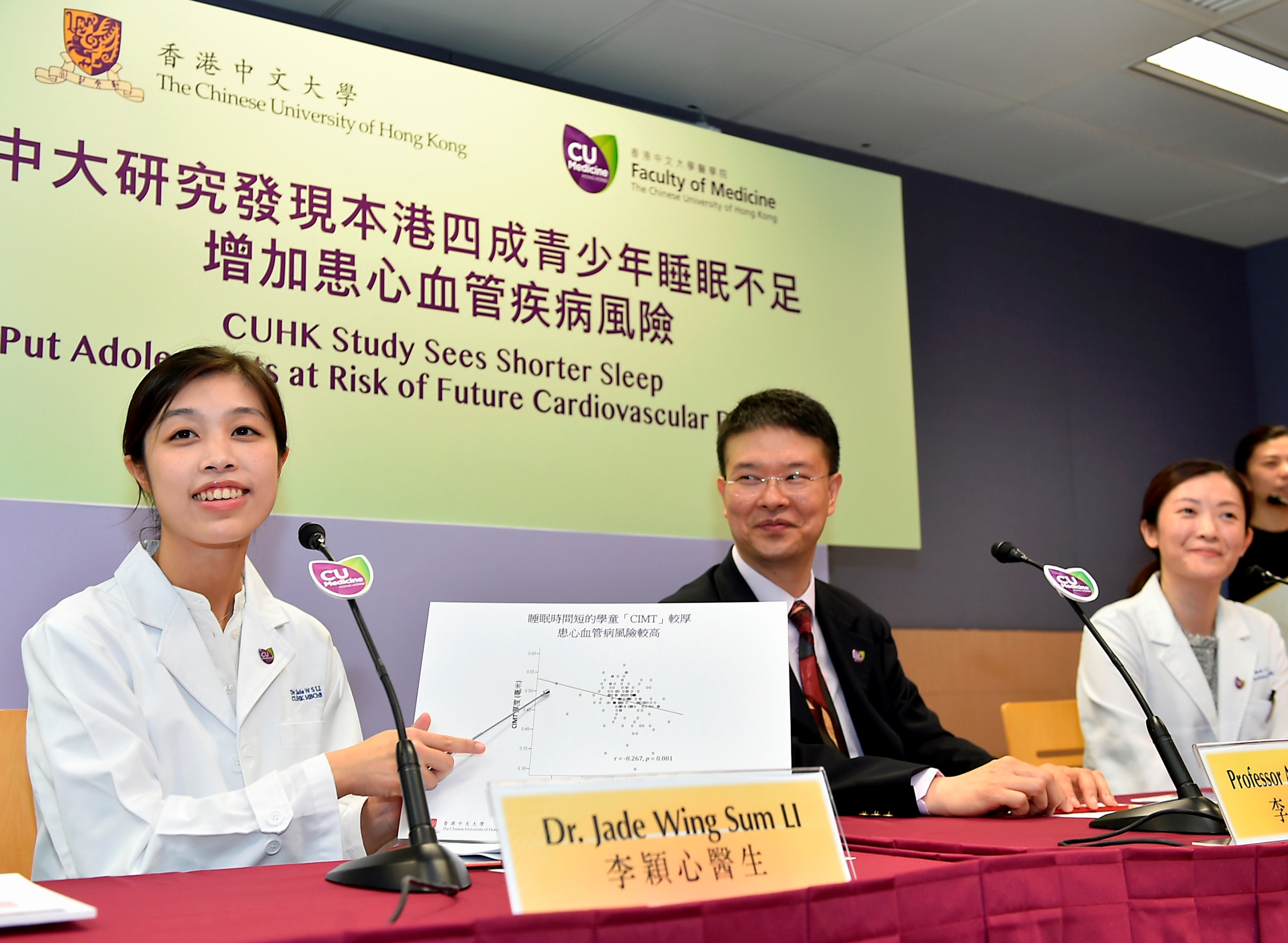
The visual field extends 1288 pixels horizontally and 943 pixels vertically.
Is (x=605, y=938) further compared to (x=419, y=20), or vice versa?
(x=419, y=20)

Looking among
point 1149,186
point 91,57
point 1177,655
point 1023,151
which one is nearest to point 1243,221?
point 1149,186

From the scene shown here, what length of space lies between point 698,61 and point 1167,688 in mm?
2205

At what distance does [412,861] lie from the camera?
99 centimetres

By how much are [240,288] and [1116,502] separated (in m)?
3.56

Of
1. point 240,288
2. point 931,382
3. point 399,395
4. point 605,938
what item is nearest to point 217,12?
point 240,288

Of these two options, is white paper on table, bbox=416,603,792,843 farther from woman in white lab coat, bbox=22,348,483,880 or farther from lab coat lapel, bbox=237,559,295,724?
lab coat lapel, bbox=237,559,295,724

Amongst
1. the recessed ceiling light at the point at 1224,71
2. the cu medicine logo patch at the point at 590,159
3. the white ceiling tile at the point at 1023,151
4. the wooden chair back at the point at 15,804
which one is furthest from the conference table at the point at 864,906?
the white ceiling tile at the point at 1023,151

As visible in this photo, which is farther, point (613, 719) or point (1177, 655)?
point (1177, 655)

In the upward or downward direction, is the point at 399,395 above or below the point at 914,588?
above

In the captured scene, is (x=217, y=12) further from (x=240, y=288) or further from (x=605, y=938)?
(x=605, y=938)

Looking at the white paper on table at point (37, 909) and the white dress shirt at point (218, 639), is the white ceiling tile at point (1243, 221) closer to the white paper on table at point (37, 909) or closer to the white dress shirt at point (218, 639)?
the white dress shirt at point (218, 639)

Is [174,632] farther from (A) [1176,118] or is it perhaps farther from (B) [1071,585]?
(A) [1176,118]

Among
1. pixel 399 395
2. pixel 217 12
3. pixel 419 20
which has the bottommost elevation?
pixel 399 395

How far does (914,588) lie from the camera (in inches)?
154
